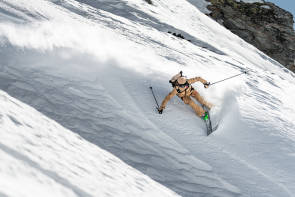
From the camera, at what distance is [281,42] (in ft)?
103

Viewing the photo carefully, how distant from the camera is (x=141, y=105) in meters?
8.25

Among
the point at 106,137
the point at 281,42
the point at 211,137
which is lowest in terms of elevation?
the point at 106,137

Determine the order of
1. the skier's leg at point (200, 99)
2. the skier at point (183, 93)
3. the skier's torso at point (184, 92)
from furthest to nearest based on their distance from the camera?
the skier's leg at point (200, 99) < the skier's torso at point (184, 92) < the skier at point (183, 93)

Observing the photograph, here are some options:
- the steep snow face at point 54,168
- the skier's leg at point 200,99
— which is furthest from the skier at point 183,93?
the steep snow face at point 54,168

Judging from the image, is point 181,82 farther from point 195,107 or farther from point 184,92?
point 195,107

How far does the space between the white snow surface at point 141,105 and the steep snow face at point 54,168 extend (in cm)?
3

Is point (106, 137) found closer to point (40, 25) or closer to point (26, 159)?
point (26, 159)

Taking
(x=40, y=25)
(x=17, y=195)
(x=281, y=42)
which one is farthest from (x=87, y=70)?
(x=281, y=42)

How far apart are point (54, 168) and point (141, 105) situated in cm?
499

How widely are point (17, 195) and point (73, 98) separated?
16.1 ft

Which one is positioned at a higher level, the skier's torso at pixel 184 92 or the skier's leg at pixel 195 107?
the skier's torso at pixel 184 92

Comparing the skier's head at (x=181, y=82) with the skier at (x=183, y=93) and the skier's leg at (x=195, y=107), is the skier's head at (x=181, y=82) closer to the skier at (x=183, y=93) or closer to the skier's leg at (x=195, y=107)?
the skier at (x=183, y=93)

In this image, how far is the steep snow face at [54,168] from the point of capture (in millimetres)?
2893

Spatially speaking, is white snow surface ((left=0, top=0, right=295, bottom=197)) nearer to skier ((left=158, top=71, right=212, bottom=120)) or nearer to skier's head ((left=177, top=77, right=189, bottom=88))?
skier ((left=158, top=71, right=212, bottom=120))
